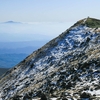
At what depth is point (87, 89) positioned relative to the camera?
19.9m

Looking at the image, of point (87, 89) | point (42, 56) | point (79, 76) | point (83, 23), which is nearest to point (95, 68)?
point (79, 76)

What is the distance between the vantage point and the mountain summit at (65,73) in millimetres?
20817

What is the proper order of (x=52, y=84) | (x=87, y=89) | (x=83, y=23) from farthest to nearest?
1. (x=83, y=23)
2. (x=52, y=84)
3. (x=87, y=89)

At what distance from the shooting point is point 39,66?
44.0 m

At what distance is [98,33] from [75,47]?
17.5 ft

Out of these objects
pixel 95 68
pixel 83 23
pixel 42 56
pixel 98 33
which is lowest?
pixel 95 68

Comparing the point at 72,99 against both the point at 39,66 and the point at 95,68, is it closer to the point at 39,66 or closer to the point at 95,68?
the point at 95,68

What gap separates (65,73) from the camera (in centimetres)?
3095

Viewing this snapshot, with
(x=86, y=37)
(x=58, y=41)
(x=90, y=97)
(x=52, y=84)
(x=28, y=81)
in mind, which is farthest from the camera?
(x=58, y=41)

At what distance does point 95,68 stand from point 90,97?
9.94 metres

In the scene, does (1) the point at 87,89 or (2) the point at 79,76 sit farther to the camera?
(2) the point at 79,76

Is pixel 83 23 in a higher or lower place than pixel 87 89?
higher

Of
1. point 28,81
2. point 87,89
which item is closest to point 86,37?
point 28,81

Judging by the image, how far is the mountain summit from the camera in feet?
68.3
